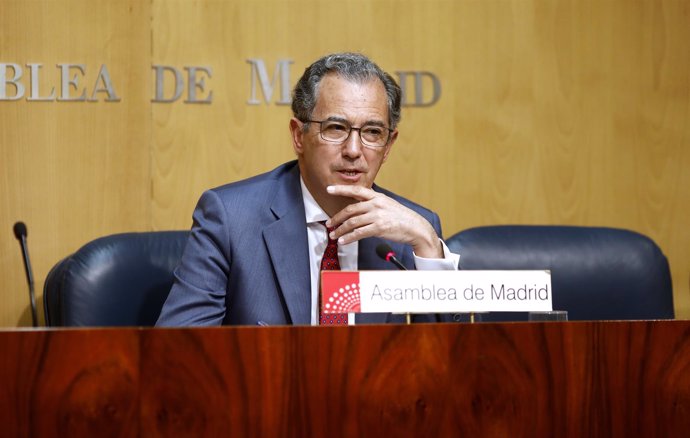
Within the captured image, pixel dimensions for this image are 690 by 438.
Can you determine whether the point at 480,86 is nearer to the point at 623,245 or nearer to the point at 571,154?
the point at 571,154

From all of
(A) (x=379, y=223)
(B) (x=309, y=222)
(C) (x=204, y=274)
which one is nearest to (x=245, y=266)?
(C) (x=204, y=274)

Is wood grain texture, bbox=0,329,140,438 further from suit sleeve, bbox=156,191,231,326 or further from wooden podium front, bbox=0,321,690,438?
suit sleeve, bbox=156,191,231,326

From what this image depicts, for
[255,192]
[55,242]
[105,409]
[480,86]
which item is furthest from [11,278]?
[105,409]

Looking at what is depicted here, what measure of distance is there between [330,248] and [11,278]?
1122mm

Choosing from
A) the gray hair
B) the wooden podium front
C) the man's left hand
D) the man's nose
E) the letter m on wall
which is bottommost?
the wooden podium front

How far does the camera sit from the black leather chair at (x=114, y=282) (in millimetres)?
2178

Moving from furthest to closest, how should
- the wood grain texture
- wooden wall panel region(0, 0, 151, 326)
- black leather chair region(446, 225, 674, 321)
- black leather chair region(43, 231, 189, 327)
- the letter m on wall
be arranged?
the letter m on wall, wooden wall panel region(0, 0, 151, 326), black leather chair region(446, 225, 674, 321), black leather chair region(43, 231, 189, 327), the wood grain texture

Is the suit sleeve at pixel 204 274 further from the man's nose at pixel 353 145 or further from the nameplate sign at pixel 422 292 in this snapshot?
the nameplate sign at pixel 422 292

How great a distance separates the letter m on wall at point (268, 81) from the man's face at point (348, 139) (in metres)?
0.72

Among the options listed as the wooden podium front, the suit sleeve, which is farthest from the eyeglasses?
the wooden podium front

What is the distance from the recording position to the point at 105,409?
3.44ft

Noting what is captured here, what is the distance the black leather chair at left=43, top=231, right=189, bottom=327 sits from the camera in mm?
2178

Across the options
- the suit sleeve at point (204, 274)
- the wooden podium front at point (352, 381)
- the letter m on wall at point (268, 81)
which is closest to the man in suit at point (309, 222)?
the suit sleeve at point (204, 274)

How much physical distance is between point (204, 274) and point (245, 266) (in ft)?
0.33
